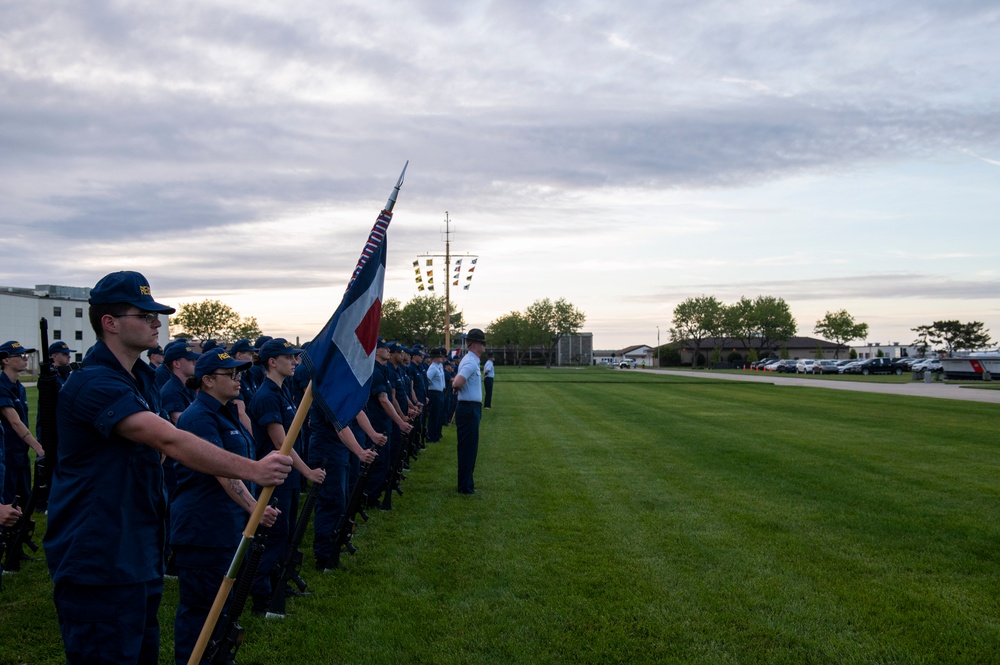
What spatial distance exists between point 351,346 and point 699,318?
15695 cm

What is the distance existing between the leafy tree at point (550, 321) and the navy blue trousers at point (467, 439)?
142 meters

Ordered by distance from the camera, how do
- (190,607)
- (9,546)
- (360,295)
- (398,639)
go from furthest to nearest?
(9,546)
(398,639)
(190,607)
(360,295)

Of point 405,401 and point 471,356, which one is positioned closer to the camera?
point 471,356

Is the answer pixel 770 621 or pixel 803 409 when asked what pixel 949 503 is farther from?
pixel 803 409

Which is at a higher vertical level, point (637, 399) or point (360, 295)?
point (360, 295)

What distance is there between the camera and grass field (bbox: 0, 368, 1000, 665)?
18.7 feet

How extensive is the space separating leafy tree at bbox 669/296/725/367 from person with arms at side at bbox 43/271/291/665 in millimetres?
155063

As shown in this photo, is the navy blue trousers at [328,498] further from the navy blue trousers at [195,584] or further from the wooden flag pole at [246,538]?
the wooden flag pole at [246,538]

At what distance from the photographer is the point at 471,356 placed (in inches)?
444

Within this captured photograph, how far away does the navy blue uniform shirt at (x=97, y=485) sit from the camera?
325 cm

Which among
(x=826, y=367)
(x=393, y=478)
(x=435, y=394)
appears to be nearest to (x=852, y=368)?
(x=826, y=367)

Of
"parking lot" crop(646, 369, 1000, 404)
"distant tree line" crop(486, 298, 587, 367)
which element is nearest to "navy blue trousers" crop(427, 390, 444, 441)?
"parking lot" crop(646, 369, 1000, 404)

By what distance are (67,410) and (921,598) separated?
6.83 m

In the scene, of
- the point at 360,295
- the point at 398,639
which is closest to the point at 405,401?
the point at 398,639
